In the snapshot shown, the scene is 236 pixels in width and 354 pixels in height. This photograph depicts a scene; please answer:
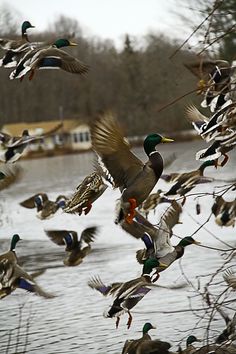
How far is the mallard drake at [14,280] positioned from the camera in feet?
24.3

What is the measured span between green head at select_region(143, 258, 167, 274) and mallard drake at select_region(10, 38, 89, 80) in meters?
1.36

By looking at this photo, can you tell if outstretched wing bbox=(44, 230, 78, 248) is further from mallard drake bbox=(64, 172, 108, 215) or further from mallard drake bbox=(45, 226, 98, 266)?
mallard drake bbox=(64, 172, 108, 215)

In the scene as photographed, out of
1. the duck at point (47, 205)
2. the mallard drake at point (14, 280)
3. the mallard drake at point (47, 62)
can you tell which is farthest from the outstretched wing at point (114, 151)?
the duck at point (47, 205)

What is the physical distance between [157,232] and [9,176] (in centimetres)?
414

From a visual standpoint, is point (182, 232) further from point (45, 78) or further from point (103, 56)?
point (45, 78)

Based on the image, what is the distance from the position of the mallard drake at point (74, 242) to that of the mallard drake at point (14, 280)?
2.36 metres

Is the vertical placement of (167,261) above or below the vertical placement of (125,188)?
below

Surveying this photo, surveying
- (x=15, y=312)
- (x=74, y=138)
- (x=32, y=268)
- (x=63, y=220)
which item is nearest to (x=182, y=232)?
(x=32, y=268)

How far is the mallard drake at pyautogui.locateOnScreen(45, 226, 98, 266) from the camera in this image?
997 centimetres

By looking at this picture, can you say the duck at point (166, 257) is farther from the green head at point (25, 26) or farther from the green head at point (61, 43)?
the green head at point (25, 26)

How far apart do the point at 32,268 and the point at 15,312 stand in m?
2.55

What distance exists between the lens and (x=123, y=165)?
536cm

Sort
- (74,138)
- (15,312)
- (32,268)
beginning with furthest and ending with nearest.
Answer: (74,138) → (32,268) → (15,312)

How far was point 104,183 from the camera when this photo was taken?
→ 545 centimetres
